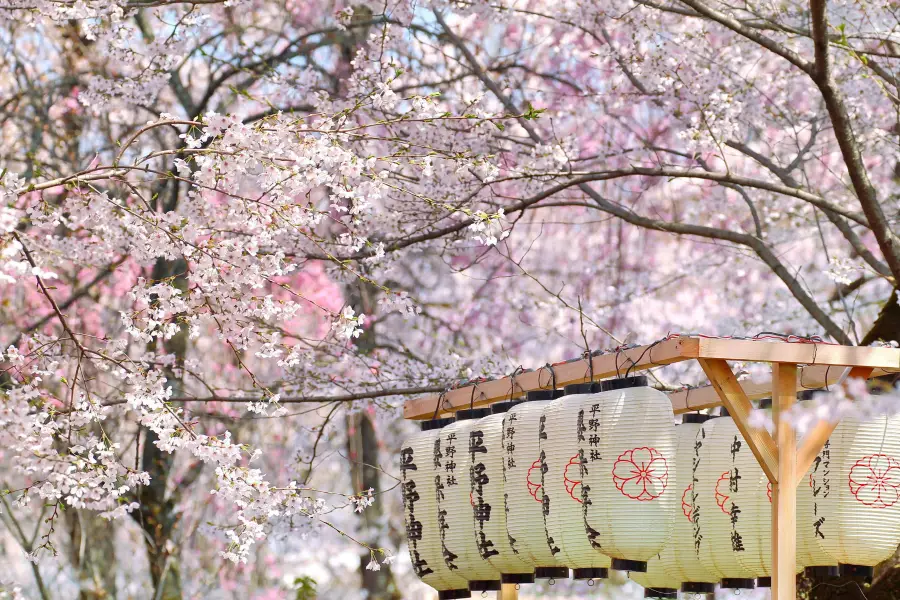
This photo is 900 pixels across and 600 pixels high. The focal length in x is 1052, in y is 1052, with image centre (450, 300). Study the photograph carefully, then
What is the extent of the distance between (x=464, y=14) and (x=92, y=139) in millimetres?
4211

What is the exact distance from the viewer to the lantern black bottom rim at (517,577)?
13.7 ft

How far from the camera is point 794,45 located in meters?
7.85

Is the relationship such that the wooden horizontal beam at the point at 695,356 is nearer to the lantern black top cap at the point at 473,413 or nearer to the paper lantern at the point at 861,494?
the lantern black top cap at the point at 473,413

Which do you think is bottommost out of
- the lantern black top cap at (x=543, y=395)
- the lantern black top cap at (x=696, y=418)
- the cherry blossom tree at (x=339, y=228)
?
the lantern black top cap at (x=696, y=418)

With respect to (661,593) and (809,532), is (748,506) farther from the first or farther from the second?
(661,593)

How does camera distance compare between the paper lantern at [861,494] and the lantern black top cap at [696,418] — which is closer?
the paper lantern at [861,494]

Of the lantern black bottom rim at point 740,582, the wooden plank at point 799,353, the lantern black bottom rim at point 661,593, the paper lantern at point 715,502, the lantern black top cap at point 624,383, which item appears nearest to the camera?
the wooden plank at point 799,353

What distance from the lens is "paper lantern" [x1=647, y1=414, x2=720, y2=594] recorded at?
4148mm

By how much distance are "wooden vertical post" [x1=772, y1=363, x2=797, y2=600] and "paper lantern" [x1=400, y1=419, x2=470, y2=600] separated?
4.79 ft

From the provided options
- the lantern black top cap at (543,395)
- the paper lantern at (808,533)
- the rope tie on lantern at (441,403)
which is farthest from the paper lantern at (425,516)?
the paper lantern at (808,533)

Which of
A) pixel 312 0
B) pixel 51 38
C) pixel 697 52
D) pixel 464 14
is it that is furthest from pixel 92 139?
pixel 697 52

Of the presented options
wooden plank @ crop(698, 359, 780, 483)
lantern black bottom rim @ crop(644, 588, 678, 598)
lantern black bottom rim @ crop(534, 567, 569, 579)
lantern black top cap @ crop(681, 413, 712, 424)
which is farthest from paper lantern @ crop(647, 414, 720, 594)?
wooden plank @ crop(698, 359, 780, 483)

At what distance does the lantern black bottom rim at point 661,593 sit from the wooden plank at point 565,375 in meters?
1.08

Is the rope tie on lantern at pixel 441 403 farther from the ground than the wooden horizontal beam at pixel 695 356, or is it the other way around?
the wooden horizontal beam at pixel 695 356
